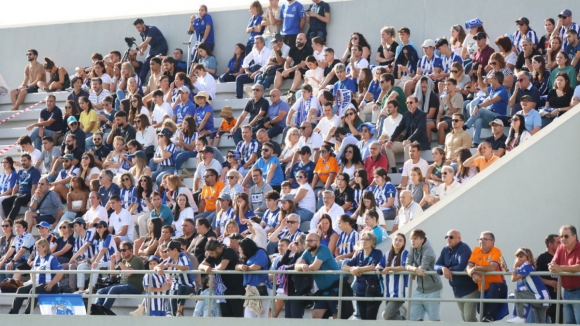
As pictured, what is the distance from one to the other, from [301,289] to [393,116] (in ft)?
13.3

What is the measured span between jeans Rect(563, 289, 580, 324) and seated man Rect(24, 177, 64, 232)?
28.2 feet

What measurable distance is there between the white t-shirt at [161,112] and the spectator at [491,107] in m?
5.49

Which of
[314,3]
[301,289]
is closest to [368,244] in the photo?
[301,289]

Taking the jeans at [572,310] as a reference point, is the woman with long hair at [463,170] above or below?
above

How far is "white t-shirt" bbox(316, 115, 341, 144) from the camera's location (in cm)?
→ 1711

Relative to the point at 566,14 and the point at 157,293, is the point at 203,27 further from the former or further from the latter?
the point at 157,293

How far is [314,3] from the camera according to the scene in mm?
20891

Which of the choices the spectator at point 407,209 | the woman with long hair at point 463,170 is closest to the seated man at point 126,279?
the spectator at point 407,209

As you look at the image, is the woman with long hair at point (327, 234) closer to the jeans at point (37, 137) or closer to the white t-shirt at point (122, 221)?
the white t-shirt at point (122, 221)

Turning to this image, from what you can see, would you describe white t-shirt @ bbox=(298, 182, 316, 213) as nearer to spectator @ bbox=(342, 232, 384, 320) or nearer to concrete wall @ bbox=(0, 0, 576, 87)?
spectator @ bbox=(342, 232, 384, 320)

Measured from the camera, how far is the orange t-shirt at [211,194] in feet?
54.7

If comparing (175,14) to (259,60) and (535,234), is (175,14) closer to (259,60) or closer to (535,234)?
(259,60)

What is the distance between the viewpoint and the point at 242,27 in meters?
22.3

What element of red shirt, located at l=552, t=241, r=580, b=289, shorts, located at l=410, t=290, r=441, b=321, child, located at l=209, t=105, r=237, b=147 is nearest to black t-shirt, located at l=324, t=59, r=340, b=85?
child, located at l=209, t=105, r=237, b=147
